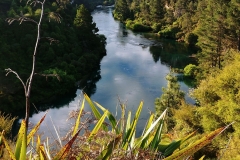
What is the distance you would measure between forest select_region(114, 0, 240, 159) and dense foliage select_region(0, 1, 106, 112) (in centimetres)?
969

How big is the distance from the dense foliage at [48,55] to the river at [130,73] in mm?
1375

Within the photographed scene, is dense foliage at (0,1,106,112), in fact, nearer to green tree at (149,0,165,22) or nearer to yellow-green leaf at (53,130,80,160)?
green tree at (149,0,165,22)

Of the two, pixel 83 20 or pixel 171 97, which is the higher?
pixel 83 20

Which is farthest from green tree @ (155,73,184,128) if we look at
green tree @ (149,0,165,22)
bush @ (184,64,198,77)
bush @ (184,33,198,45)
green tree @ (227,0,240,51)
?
green tree @ (149,0,165,22)

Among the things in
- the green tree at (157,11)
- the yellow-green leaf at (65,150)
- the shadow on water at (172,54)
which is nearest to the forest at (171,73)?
the shadow on water at (172,54)

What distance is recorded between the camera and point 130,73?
29578mm

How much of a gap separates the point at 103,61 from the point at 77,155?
3168 cm

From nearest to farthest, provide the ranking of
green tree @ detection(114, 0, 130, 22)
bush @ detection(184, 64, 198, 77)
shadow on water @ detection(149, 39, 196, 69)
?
1. bush @ detection(184, 64, 198, 77)
2. shadow on water @ detection(149, 39, 196, 69)
3. green tree @ detection(114, 0, 130, 22)

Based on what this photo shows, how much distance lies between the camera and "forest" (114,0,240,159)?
1412cm

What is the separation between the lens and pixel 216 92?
15453 mm

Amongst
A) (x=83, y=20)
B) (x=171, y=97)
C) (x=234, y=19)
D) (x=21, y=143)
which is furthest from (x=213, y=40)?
(x=21, y=143)

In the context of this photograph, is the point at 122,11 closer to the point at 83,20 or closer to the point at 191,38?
the point at 191,38

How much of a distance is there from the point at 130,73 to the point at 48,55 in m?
7.76

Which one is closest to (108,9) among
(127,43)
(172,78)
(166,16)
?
(166,16)
